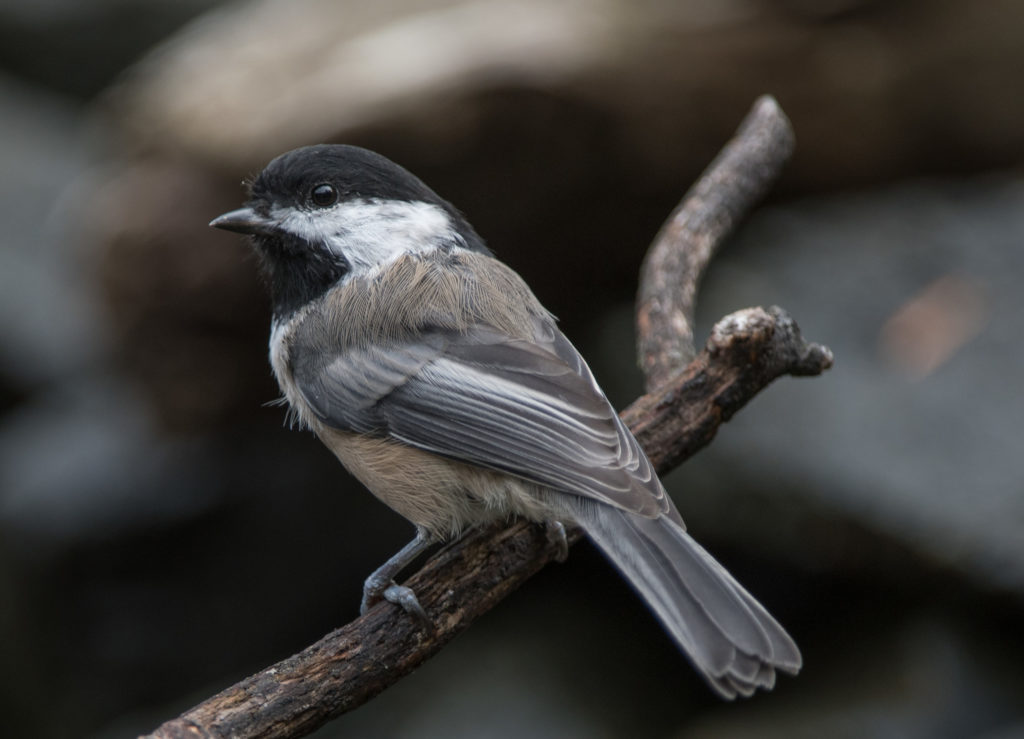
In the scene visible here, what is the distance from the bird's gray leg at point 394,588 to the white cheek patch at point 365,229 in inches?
27.7

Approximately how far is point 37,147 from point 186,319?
3.03 metres

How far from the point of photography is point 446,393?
237cm

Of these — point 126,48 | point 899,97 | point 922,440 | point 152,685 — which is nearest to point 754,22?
point 899,97

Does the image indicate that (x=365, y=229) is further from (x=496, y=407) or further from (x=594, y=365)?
(x=594, y=365)

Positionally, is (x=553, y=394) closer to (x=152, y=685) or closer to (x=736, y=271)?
(x=736, y=271)

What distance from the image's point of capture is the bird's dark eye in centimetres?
267

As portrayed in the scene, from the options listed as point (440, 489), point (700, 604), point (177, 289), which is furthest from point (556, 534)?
point (177, 289)

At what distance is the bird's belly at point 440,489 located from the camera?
229 cm

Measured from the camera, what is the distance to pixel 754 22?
444 centimetres

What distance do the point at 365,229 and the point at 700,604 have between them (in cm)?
128

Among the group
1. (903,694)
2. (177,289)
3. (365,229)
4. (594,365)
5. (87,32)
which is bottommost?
(903,694)

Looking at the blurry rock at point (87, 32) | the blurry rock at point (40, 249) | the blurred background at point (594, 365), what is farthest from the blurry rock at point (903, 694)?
the blurry rock at point (87, 32)

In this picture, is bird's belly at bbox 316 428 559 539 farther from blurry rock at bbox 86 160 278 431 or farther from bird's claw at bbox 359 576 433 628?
blurry rock at bbox 86 160 278 431

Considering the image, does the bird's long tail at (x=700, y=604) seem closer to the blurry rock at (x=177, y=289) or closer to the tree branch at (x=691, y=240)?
the tree branch at (x=691, y=240)
